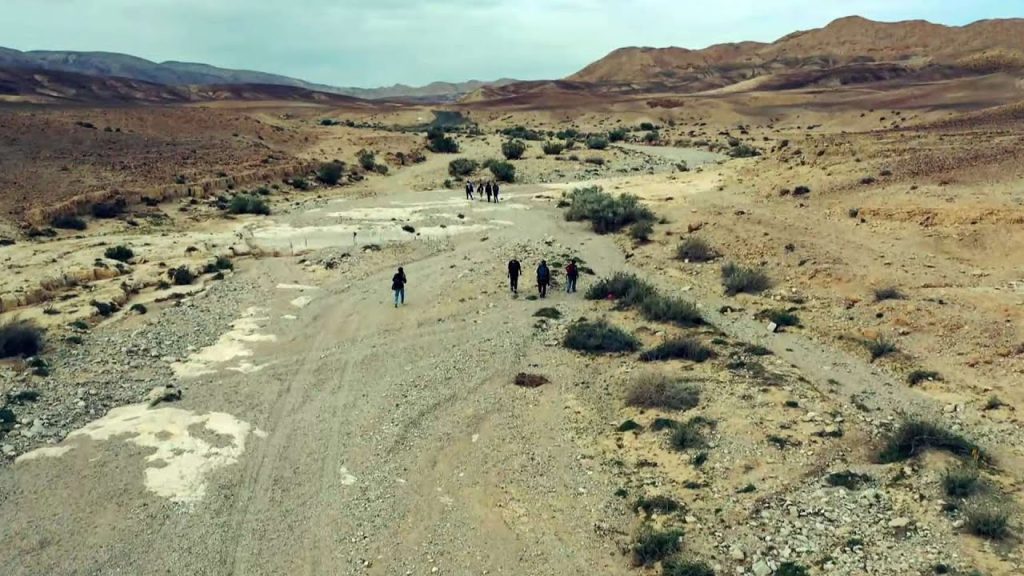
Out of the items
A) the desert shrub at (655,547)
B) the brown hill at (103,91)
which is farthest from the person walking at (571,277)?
the brown hill at (103,91)

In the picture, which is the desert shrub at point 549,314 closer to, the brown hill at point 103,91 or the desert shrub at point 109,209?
the desert shrub at point 109,209

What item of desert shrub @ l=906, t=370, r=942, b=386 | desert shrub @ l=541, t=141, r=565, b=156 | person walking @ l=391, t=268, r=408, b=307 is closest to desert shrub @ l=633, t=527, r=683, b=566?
desert shrub @ l=906, t=370, r=942, b=386

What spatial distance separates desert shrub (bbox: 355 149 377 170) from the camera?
58653mm

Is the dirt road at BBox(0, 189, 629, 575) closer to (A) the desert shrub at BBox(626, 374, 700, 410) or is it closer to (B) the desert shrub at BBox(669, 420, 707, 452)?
(A) the desert shrub at BBox(626, 374, 700, 410)

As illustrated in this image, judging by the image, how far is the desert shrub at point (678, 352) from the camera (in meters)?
18.9

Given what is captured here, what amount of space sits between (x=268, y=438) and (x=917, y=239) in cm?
2398

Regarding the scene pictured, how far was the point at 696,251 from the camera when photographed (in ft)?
95.1

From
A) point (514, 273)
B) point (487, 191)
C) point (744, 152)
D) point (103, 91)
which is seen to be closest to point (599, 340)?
point (514, 273)

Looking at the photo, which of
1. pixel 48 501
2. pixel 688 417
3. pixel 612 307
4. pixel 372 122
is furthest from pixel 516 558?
pixel 372 122

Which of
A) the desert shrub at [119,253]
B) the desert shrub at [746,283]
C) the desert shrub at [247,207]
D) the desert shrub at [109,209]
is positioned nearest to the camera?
the desert shrub at [746,283]

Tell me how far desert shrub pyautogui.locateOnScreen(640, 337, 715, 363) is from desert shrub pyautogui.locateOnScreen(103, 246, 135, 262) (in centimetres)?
2255

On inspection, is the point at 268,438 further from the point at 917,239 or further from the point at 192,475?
the point at 917,239

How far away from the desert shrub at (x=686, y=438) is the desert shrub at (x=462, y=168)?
41.6m

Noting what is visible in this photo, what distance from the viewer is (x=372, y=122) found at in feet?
345
